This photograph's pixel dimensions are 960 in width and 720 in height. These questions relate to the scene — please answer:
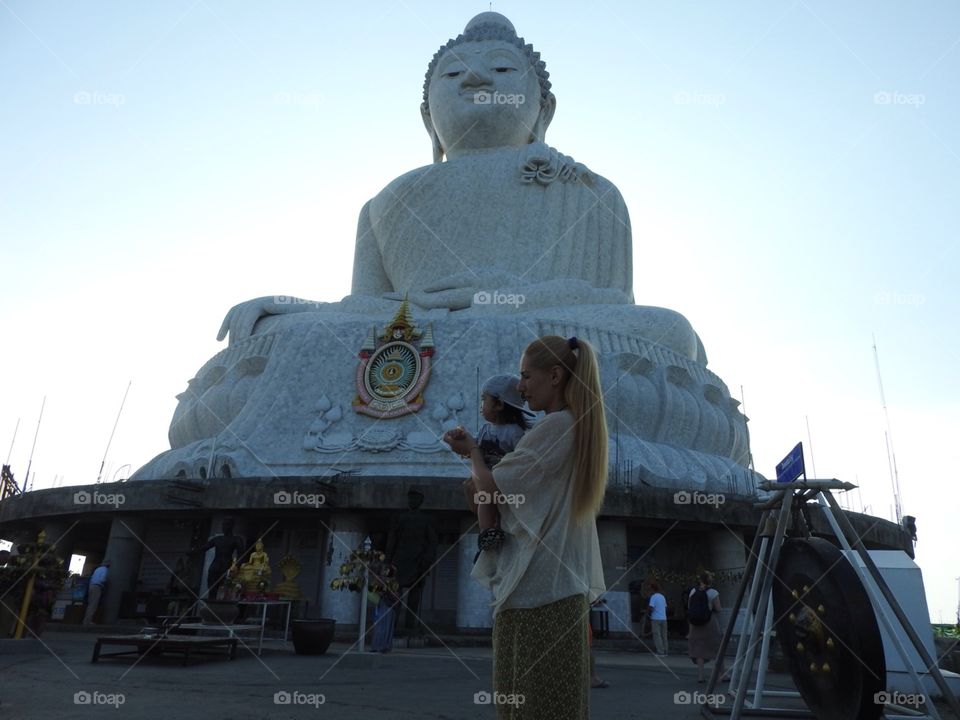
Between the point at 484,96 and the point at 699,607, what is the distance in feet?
49.4

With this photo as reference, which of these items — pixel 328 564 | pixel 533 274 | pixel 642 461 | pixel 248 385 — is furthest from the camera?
pixel 533 274

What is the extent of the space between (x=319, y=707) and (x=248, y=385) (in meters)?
11.4

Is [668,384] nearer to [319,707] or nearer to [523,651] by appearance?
[319,707]

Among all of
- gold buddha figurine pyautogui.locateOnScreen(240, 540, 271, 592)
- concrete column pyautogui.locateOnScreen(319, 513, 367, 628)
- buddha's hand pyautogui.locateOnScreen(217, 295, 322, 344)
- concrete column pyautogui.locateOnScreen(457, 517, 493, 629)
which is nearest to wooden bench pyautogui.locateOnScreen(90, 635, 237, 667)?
gold buddha figurine pyautogui.locateOnScreen(240, 540, 271, 592)

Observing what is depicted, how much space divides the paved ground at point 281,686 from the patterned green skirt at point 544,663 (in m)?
2.20

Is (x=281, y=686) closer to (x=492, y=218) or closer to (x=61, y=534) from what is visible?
(x=61, y=534)

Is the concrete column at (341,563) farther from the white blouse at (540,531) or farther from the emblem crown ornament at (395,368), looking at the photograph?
the white blouse at (540,531)

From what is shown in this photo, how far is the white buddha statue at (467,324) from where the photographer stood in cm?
1273

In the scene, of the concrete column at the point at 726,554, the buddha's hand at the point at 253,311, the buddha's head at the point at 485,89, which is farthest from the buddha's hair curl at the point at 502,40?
the concrete column at the point at 726,554

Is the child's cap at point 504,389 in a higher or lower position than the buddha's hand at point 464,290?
lower

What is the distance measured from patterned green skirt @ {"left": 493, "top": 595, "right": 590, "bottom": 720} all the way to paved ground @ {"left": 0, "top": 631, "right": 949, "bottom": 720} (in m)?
2.20

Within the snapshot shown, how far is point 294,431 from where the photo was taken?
13.0 metres

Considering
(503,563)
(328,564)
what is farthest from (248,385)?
(503,563)

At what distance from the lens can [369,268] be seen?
61.0 ft
